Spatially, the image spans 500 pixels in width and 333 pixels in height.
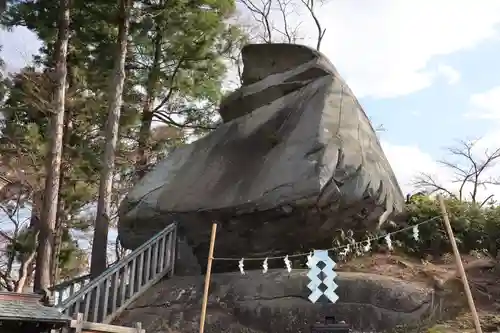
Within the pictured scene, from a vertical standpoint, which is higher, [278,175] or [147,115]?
[147,115]

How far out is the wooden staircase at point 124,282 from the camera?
9979mm

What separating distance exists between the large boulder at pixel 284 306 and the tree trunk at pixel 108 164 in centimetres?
390

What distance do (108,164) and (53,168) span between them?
1.62 m

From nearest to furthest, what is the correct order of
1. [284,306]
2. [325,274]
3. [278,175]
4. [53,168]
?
[325,274]
[284,306]
[278,175]
[53,168]

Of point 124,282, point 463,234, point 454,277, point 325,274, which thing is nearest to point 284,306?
point 325,274

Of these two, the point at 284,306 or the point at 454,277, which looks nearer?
the point at 284,306

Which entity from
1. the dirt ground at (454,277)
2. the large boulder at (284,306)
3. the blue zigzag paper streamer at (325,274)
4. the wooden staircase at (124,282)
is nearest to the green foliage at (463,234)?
the dirt ground at (454,277)

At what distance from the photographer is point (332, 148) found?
10.7m

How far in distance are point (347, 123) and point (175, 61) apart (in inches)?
362

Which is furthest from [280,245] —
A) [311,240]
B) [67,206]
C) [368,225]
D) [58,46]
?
[67,206]

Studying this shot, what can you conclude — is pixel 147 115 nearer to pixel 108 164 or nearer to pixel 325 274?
pixel 108 164

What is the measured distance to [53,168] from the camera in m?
14.5

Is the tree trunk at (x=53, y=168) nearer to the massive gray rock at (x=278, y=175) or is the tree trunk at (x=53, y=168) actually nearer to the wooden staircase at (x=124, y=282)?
the wooden staircase at (x=124, y=282)

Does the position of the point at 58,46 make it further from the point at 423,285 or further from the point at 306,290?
the point at 423,285
